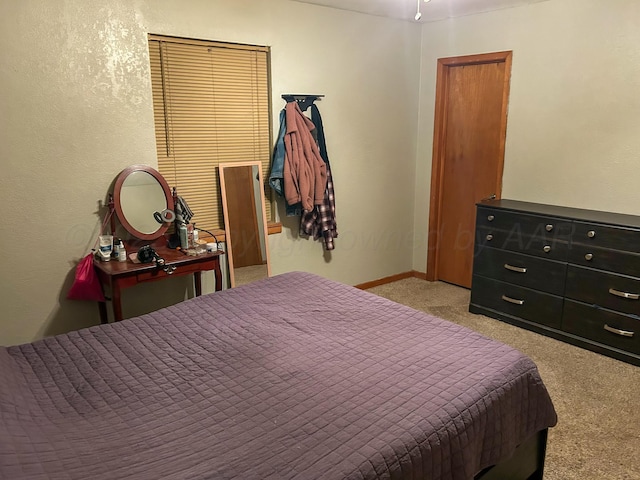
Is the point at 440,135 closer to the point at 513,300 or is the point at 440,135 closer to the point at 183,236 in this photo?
the point at 513,300

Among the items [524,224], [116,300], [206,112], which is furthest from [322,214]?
[116,300]

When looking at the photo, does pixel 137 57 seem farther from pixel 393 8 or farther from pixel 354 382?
pixel 354 382

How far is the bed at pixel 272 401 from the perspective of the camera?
53.5 inches

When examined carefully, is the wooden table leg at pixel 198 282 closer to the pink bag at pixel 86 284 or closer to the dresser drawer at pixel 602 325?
the pink bag at pixel 86 284

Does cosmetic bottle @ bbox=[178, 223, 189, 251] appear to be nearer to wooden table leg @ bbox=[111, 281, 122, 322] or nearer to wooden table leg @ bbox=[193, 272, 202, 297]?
wooden table leg @ bbox=[193, 272, 202, 297]

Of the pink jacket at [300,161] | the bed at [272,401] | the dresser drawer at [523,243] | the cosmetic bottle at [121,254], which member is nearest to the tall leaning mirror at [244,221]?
the pink jacket at [300,161]

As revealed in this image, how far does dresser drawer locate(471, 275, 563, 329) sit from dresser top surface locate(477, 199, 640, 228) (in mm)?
587

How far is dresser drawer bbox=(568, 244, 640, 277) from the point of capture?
9.99 ft

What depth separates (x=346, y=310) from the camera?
2.37 m

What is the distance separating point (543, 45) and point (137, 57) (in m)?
2.92

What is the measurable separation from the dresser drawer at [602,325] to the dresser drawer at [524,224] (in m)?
0.49

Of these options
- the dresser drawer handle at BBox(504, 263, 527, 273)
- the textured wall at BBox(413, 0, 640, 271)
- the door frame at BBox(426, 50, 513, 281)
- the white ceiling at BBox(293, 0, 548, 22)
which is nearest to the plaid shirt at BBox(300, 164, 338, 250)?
the door frame at BBox(426, 50, 513, 281)

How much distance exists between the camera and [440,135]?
449 centimetres

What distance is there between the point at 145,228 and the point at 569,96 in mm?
3167
